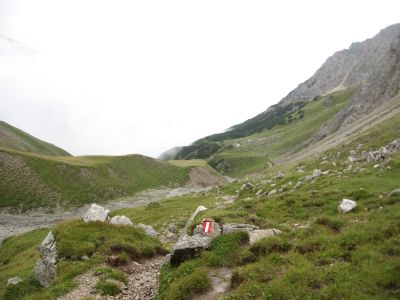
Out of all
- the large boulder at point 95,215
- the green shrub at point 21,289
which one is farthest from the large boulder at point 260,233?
the green shrub at point 21,289

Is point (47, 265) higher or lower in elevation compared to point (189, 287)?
higher

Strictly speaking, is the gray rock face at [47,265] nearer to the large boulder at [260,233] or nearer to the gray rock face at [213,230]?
the gray rock face at [213,230]

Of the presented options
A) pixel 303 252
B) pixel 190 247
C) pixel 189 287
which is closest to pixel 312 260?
pixel 303 252

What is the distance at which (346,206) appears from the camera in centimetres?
2420

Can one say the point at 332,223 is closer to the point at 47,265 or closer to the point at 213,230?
the point at 213,230

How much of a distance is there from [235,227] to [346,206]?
920 centimetres

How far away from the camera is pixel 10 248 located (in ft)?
175

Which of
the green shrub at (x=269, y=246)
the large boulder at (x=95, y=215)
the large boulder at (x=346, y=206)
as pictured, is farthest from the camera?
the large boulder at (x=95, y=215)

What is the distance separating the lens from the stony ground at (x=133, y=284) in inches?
701

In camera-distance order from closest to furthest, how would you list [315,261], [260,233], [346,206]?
[315,261]
[260,233]
[346,206]

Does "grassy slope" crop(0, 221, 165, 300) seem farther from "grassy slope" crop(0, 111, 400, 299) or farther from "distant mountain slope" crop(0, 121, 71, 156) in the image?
"distant mountain slope" crop(0, 121, 71, 156)

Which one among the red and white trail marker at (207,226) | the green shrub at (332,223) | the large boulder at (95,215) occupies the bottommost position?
the green shrub at (332,223)

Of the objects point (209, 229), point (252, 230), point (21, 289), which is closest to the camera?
point (252, 230)

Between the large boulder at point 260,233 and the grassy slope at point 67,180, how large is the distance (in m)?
82.5
